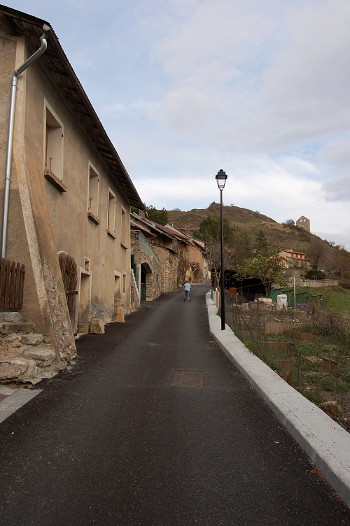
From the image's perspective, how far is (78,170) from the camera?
10477mm

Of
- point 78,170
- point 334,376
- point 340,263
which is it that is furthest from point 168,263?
point 340,263

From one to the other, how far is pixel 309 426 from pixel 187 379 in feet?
9.37

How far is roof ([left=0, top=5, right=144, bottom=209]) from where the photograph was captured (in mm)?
6441

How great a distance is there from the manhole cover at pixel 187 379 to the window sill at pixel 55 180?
A: 4344mm

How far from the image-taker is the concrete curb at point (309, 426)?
3.41 meters

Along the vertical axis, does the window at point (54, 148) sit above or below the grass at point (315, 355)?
above

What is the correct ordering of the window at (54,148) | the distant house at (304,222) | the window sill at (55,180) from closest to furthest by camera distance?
the window sill at (55,180) → the window at (54,148) → the distant house at (304,222)

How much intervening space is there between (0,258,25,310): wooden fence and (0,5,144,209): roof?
365 centimetres

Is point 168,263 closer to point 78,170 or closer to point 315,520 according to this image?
point 78,170

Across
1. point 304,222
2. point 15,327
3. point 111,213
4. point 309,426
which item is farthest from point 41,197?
point 304,222

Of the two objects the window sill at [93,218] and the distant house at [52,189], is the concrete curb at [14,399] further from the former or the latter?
the window sill at [93,218]

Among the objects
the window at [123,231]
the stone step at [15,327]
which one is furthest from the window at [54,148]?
the window at [123,231]

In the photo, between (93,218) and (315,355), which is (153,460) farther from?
(93,218)

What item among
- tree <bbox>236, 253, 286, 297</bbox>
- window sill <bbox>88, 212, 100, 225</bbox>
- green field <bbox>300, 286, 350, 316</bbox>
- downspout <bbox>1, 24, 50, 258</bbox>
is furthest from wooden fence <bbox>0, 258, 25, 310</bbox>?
tree <bbox>236, 253, 286, 297</bbox>
